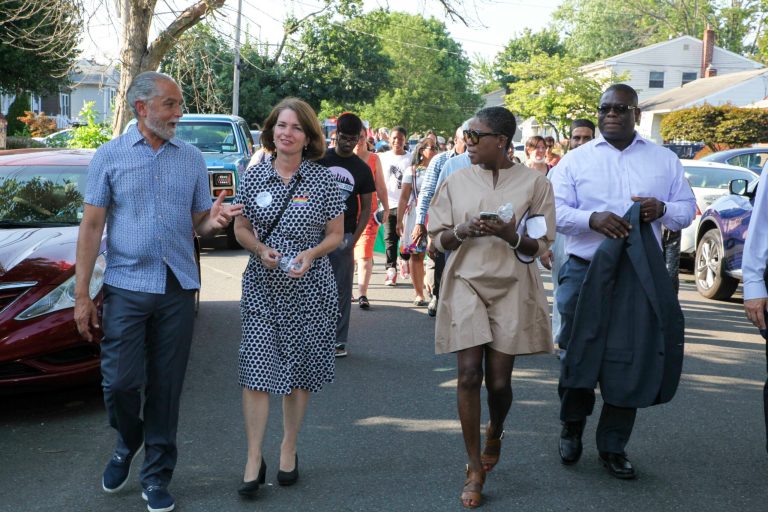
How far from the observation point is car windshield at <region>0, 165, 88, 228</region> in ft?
21.7

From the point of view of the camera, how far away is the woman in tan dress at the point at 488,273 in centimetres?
441

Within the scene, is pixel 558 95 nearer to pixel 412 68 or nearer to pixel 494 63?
pixel 412 68

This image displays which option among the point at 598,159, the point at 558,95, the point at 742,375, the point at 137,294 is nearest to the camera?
the point at 137,294

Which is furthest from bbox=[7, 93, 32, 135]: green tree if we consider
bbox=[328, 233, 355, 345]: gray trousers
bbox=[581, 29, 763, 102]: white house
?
bbox=[581, 29, 763, 102]: white house

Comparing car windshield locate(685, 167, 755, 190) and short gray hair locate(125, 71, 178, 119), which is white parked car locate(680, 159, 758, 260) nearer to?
car windshield locate(685, 167, 755, 190)

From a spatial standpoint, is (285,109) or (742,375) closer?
(285,109)

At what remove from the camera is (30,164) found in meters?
7.28

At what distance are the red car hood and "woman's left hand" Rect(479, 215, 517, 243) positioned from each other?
9.00ft

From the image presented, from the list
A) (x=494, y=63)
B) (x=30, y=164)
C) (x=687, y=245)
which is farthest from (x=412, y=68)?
(x=30, y=164)

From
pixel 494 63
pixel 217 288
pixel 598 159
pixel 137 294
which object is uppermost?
pixel 494 63

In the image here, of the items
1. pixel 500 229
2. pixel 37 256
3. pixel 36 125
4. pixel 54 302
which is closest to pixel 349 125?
pixel 37 256

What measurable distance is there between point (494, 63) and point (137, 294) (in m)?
101

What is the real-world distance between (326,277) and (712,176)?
33.8ft

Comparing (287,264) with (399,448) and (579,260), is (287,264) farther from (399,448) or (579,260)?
(579,260)
